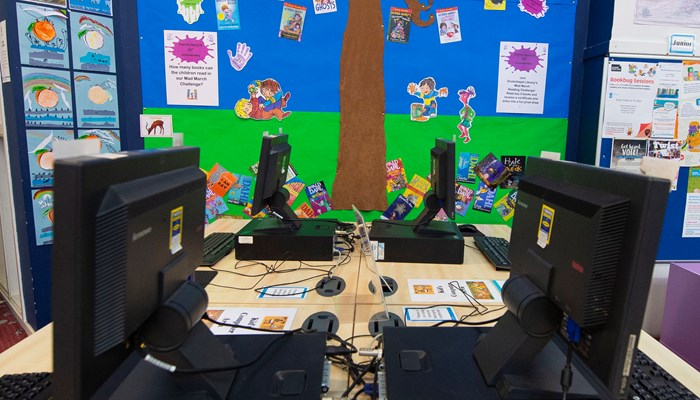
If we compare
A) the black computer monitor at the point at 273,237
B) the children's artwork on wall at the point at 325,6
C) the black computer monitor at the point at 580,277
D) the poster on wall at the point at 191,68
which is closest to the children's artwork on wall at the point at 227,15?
the poster on wall at the point at 191,68

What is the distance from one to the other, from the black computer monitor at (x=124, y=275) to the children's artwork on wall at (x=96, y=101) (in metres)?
2.35

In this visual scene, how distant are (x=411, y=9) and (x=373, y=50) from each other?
374 millimetres

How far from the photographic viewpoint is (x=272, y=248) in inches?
74.5

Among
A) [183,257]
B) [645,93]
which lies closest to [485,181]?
[645,93]

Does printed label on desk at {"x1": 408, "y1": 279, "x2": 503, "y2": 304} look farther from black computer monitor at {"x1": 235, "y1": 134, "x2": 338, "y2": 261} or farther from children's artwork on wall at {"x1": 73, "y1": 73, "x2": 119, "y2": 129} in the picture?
children's artwork on wall at {"x1": 73, "y1": 73, "x2": 119, "y2": 129}

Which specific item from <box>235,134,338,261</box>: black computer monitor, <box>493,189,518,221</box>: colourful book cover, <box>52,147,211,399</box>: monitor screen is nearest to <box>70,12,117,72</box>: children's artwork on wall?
<box>235,134,338,261</box>: black computer monitor

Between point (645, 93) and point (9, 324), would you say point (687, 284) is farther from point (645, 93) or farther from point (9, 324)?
point (9, 324)

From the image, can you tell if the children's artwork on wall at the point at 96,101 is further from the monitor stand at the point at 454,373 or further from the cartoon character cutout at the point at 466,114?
the monitor stand at the point at 454,373

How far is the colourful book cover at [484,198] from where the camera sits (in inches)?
122

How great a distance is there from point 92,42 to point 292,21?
4.31ft

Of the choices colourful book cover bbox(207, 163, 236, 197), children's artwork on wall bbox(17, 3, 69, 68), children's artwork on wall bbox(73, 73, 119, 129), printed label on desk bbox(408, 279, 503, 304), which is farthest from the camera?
colourful book cover bbox(207, 163, 236, 197)

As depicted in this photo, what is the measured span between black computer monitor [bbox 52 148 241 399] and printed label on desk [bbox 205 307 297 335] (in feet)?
1.00

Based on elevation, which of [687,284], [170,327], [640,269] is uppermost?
[640,269]

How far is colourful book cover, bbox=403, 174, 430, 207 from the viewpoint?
3062 millimetres
